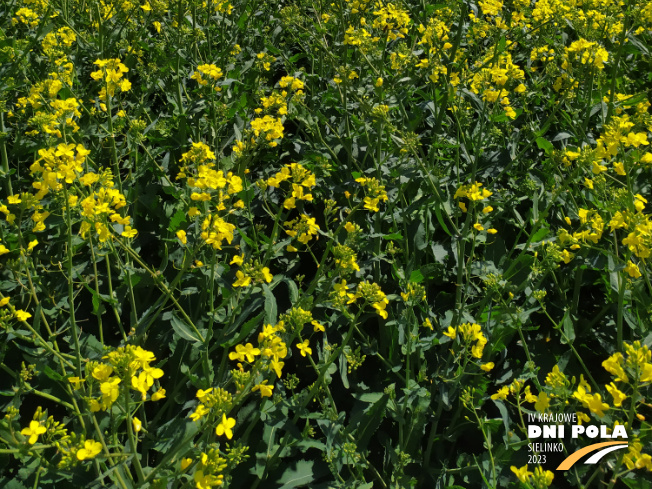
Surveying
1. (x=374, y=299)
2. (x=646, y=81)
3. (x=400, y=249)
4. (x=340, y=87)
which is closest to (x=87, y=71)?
(x=340, y=87)

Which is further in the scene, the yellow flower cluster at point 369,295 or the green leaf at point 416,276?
the green leaf at point 416,276

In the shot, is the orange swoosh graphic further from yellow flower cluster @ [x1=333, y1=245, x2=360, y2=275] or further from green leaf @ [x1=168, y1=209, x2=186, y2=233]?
green leaf @ [x1=168, y1=209, x2=186, y2=233]

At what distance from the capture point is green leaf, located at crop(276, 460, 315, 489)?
2086 mm

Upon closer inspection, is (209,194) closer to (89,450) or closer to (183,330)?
(183,330)

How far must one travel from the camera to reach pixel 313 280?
214cm

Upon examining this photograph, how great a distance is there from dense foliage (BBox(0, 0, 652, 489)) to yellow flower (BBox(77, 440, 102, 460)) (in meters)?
0.01

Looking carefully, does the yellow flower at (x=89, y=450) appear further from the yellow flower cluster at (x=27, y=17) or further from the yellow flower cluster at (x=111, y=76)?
the yellow flower cluster at (x=27, y=17)

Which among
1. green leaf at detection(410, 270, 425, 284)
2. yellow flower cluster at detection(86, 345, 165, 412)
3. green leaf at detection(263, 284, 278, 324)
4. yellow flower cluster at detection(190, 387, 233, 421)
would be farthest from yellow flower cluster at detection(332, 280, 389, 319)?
yellow flower cluster at detection(86, 345, 165, 412)

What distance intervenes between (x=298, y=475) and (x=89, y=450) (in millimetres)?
944

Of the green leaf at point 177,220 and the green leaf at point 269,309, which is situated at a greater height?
the green leaf at point 177,220

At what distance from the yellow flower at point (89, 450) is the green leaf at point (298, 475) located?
87 centimetres

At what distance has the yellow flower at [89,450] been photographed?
4.49ft

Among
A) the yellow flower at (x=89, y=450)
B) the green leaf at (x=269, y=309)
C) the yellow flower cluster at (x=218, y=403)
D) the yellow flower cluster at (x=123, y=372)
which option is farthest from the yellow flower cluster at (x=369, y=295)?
the yellow flower at (x=89, y=450)

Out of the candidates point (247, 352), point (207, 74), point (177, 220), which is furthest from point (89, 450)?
point (207, 74)
